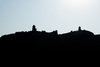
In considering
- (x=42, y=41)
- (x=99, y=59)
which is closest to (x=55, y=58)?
(x=42, y=41)

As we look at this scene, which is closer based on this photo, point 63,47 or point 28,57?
point 28,57

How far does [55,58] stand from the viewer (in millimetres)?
28719

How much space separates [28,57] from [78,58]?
27.4 feet

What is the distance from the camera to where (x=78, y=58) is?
29000mm

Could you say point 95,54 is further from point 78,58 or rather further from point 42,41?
point 42,41

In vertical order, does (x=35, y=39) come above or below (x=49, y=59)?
above

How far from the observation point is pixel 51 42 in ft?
99.1

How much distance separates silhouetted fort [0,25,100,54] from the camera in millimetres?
29625

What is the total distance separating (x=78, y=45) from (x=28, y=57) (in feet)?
28.9

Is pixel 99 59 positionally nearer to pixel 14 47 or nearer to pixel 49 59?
pixel 49 59

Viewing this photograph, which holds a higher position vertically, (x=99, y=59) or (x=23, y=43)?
(x=23, y=43)

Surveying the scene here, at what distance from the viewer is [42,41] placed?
1182 inches

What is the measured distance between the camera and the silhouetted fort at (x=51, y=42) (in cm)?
2962

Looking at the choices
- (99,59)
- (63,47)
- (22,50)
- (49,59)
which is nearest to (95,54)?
(99,59)
